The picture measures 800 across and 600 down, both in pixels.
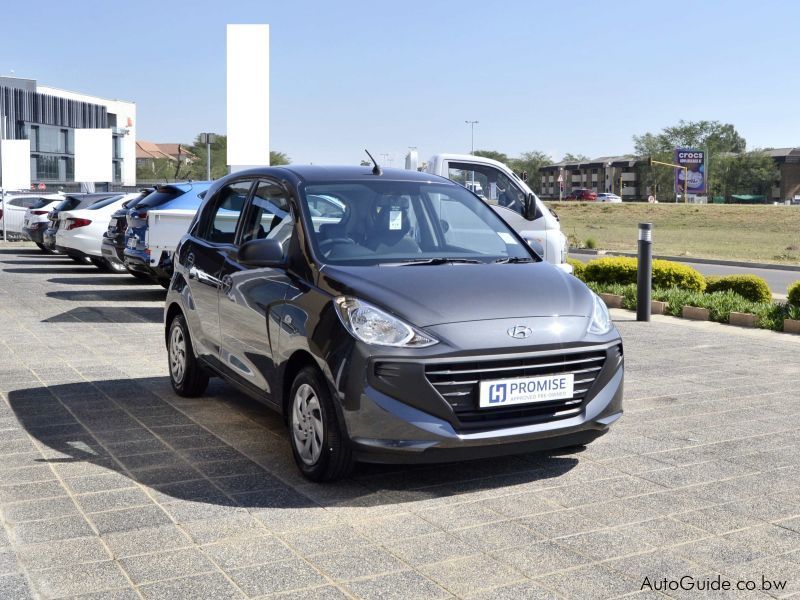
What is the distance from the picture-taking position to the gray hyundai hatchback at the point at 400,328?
181 inches

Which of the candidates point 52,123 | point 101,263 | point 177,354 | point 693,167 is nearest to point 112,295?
point 101,263

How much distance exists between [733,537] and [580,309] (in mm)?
1380

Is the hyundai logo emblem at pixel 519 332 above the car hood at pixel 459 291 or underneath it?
underneath

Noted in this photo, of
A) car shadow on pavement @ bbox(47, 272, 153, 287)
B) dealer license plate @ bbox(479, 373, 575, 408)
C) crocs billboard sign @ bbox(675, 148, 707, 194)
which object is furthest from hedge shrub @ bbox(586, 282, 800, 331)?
crocs billboard sign @ bbox(675, 148, 707, 194)

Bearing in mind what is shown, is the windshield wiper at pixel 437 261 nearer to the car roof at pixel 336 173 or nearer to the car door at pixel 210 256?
the car roof at pixel 336 173

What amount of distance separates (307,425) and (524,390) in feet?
3.79

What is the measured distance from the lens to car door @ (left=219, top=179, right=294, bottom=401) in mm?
5426

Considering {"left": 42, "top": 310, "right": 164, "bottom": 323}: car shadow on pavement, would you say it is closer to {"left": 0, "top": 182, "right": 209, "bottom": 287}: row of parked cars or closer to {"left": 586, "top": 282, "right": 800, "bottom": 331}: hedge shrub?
{"left": 0, "top": 182, "right": 209, "bottom": 287}: row of parked cars

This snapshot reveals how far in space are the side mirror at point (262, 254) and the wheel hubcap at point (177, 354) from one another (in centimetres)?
191

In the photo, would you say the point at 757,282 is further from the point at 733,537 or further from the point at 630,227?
the point at 630,227

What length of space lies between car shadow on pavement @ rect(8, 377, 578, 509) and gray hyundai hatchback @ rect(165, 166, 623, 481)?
24cm

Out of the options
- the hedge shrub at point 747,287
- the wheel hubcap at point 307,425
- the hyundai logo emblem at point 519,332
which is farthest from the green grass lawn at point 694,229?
the wheel hubcap at point 307,425

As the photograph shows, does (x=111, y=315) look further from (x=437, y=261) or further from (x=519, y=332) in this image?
(x=519, y=332)

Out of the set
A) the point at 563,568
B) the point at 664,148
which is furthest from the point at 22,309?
the point at 664,148
